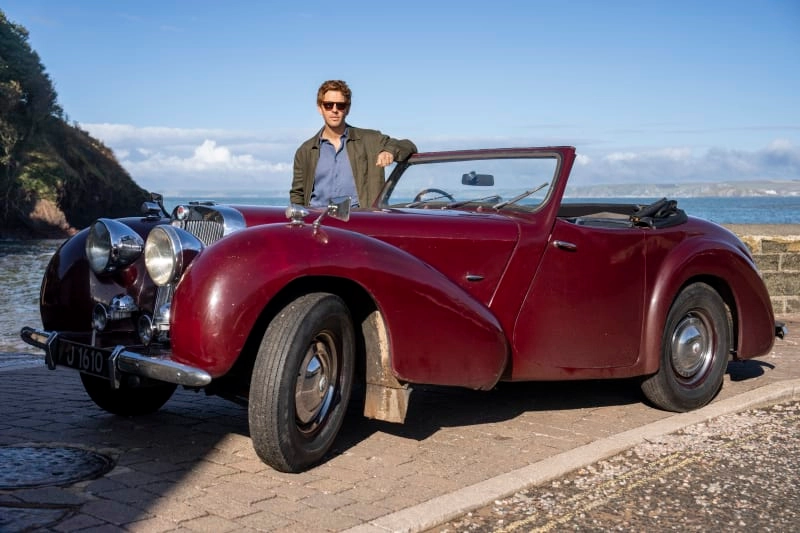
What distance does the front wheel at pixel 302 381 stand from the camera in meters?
3.43

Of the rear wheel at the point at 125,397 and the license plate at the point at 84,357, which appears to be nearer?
the license plate at the point at 84,357

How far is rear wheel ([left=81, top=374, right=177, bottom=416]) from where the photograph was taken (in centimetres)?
462

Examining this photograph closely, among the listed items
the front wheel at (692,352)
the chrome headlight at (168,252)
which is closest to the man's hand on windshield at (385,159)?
the chrome headlight at (168,252)

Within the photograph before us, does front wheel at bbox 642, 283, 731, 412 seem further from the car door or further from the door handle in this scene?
the door handle

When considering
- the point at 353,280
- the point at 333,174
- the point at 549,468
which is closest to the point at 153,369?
the point at 353,280

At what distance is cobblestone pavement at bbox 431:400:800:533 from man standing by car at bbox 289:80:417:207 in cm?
255

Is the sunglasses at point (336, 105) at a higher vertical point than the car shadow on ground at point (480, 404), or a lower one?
higher

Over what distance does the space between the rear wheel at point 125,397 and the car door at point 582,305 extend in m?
1.97

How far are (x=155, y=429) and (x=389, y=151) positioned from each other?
243cm

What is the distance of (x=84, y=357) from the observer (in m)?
3.75

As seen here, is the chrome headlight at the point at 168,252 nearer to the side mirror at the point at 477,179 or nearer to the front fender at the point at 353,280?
the front fender at the point at 353,280

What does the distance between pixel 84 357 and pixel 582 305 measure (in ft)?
8.52

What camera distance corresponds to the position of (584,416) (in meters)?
5.07

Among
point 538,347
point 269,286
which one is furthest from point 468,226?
point 269,286
